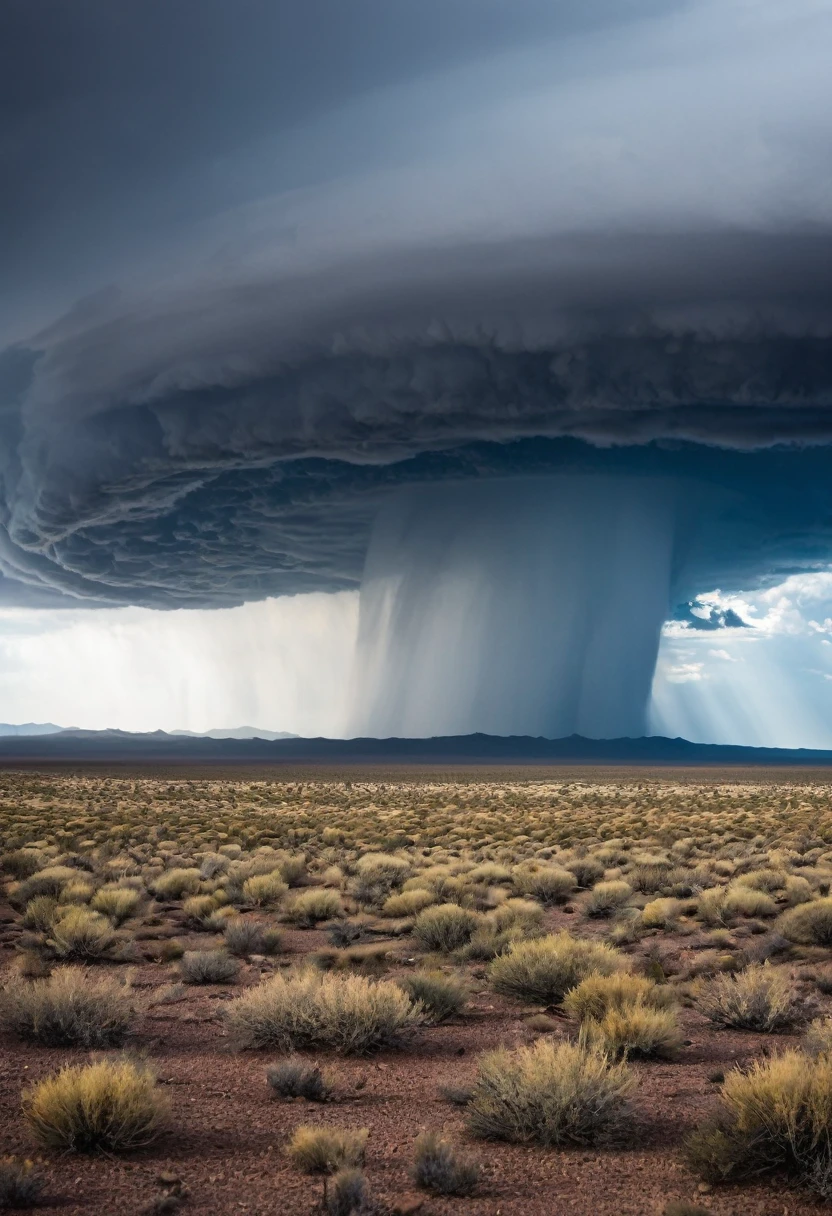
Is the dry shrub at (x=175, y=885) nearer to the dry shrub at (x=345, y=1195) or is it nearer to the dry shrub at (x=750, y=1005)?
the dry shrub at (x=750, y=1005)

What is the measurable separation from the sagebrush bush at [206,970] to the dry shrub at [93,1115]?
239 inches

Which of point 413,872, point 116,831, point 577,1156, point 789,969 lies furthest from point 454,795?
point 577,1156

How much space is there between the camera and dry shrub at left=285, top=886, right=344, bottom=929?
18.5 metres

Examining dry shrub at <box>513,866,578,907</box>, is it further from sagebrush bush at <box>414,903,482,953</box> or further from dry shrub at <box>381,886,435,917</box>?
sagebrush bush at <box>414,903,482,953</box>

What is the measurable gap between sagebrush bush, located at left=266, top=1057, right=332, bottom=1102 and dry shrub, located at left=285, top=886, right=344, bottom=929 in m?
9.29

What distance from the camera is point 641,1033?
997cm

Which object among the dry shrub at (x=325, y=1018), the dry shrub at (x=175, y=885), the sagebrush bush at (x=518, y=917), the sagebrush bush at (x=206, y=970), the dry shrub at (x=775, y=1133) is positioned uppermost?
the dry shrub at (x=775, y=1133)

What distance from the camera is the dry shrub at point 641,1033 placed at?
9.89 meters

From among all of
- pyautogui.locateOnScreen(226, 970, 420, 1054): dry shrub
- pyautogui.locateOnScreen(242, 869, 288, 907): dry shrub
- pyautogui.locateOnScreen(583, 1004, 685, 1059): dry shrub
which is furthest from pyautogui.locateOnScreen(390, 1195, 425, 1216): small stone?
pyautogui.locateOnScreen(242, 869, 288, 907): dry shrub

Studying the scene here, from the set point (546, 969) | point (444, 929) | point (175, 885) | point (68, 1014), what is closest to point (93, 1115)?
point (68, 1014)

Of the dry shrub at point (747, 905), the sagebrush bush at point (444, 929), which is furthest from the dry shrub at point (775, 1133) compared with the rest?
the dry shrub at point (747, 905)

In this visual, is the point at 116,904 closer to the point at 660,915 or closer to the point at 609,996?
the point at 660,915

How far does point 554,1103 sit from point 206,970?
23.7 ft

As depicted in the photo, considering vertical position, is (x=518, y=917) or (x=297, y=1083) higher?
(x=297, y=1083)
